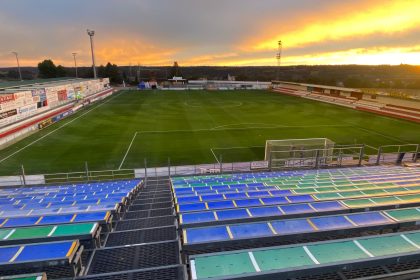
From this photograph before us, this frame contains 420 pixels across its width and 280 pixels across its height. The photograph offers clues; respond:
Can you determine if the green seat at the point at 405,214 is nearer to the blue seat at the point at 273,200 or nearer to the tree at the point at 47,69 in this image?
the blue seat at the point at 273,200

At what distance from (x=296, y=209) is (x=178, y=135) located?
29.5 m

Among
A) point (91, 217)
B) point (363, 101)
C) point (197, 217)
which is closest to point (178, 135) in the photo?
point (91, 217)

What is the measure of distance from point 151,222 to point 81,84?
221 ft

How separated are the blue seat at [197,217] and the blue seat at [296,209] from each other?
1647 millimetres

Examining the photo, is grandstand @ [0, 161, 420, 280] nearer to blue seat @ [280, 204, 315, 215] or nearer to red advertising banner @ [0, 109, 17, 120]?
blue seat @ [280, 204, 315, 215]

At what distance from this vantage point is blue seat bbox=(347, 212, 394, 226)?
4902 mm

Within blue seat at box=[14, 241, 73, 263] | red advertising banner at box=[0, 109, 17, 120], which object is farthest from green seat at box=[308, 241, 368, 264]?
red advertising banner at box=[0, 109, 17, 120]

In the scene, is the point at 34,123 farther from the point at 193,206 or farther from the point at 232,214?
the point at 232,214

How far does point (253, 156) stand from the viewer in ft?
88.2

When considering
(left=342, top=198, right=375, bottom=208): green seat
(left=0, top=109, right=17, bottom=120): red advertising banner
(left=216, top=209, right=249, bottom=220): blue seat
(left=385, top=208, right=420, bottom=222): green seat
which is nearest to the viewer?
(left=385, top=208, right=420, bottom=222): green seat

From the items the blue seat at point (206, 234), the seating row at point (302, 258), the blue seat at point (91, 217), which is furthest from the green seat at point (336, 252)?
the blue seat at point (91, 217)

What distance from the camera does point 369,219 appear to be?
5.08 m

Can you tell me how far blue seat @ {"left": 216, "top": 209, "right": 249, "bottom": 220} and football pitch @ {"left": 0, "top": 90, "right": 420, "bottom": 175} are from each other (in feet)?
62.8

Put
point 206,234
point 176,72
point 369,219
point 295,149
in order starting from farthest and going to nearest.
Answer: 1. point 176,72
2. point 295,149
3. point 369,219
4. point 206,234
